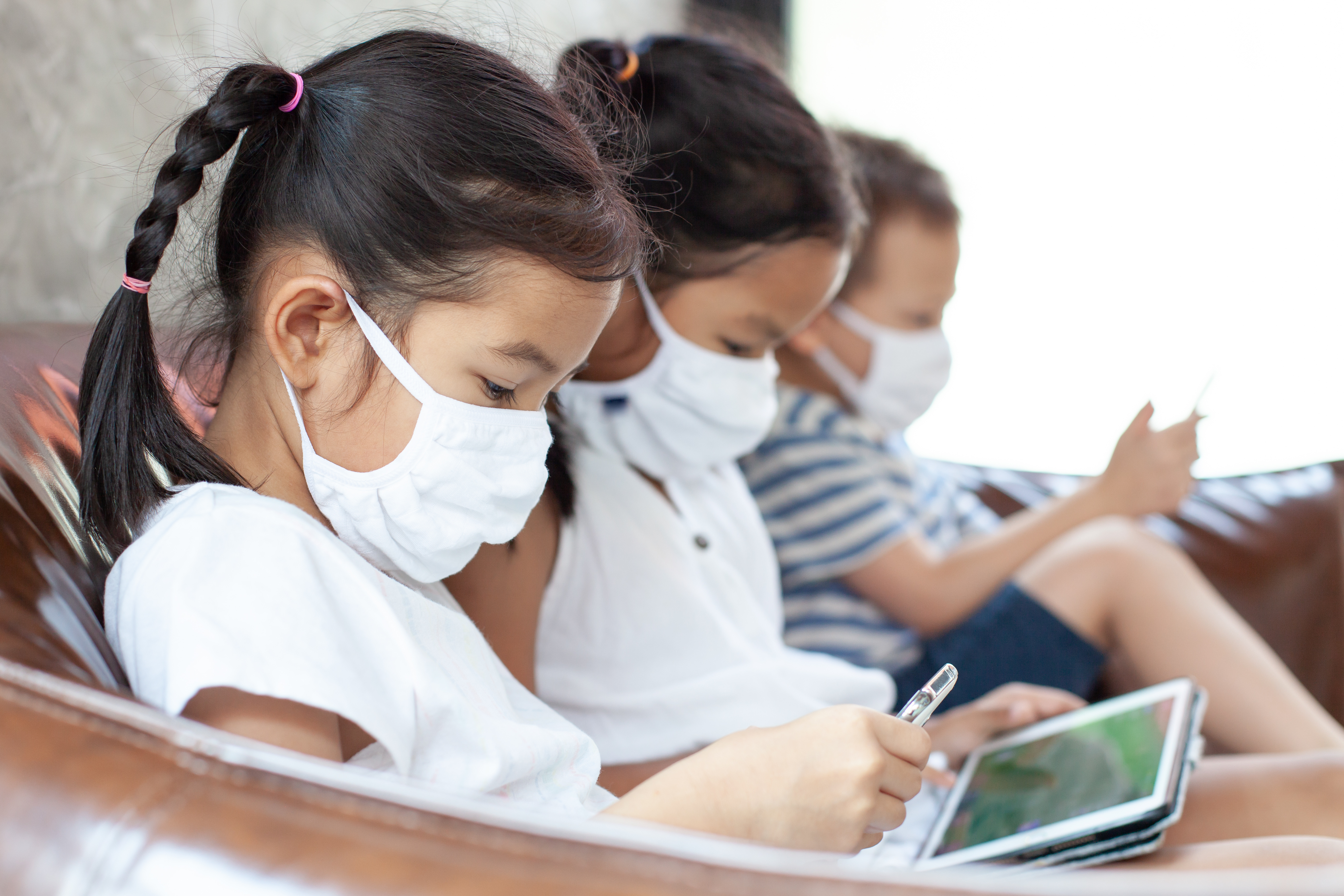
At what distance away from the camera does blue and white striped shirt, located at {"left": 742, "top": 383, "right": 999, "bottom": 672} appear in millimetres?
1250

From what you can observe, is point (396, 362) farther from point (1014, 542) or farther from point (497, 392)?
point (1014, 542)

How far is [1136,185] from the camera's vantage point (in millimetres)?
2504

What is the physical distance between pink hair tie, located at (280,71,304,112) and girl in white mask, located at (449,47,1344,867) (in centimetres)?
32

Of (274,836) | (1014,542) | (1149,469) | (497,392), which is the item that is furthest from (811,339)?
(274,836)

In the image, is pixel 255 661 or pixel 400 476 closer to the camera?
pixel 255 661

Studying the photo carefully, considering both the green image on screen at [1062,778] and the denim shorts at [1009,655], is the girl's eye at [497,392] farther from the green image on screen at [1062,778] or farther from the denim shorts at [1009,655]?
the denim shorts at [1009,655]

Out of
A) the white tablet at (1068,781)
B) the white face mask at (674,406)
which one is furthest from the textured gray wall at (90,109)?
the white tablet at (1068,781)

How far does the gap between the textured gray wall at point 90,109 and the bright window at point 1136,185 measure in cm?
153

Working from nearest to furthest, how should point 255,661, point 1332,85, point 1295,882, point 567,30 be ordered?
point 1295,882, point 255,661, point 567,30, point 1332,85

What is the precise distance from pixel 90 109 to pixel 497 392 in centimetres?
71

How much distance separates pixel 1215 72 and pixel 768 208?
192 centimetres

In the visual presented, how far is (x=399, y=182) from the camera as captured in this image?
0.65m

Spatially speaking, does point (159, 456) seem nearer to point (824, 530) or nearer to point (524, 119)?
point (524, 119)

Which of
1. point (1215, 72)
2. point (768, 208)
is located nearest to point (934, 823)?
point (768, 208)
